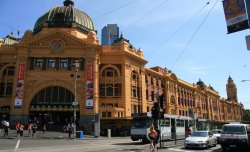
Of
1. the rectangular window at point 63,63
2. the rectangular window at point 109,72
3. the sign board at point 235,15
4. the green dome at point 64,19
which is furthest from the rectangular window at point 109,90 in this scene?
Answer: the sign board at point 235,15

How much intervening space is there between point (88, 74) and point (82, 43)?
6112mm

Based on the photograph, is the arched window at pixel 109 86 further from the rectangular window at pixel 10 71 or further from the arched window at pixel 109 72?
the rectangular window at pixel 10 71

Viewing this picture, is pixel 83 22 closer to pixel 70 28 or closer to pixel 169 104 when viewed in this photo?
pixel 70 28

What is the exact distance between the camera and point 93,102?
160ft

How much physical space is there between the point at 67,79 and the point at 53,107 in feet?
17.8

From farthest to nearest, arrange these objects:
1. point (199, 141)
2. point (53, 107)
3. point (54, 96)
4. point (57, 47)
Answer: point (57, 47) < point (54, 96) < point (53, 107) < point (199, 141)

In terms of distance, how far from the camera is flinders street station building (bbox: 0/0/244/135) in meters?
48.7

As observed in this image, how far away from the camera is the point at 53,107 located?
4853 centimetres

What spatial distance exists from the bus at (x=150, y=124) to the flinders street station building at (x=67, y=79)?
35.5ft

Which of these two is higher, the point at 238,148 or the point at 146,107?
the point at 146,107

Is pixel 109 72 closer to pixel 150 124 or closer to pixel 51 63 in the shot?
pixel 51 63

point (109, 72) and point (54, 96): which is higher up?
point (109, 72)

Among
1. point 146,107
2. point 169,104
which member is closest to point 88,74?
point 146,107

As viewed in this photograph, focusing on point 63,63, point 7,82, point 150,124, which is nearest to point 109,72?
point 63,63
